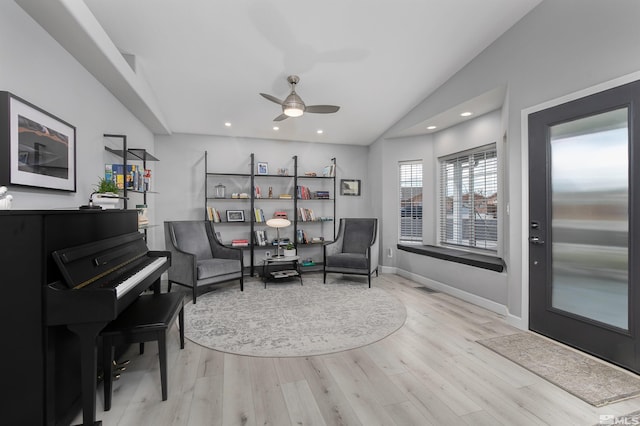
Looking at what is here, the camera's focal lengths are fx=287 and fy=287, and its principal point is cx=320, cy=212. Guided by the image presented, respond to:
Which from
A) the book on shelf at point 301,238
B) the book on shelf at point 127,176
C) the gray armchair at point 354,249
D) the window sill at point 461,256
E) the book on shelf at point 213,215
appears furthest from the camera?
the book on shelf at point 301,238

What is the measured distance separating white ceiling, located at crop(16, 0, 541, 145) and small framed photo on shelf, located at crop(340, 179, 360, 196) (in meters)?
1.78

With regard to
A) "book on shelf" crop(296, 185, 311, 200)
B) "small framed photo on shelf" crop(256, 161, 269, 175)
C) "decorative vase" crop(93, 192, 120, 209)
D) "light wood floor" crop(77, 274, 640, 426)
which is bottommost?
"light wood floor" crop(77, 274, 640, 426)

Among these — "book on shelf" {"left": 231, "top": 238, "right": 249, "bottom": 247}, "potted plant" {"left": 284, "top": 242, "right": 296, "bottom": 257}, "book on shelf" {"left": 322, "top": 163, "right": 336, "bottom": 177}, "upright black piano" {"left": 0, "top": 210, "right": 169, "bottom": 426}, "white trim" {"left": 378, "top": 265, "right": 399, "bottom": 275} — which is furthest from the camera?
"book on shelf" {"left": 322, "top": 163, "right": 336, "bottom": 177}

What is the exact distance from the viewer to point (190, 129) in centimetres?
495

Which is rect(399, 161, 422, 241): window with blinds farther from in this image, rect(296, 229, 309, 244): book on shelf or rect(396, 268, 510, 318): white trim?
rect(296, 229, 309, 244): book on shelf

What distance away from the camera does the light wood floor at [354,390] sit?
1.60 meters

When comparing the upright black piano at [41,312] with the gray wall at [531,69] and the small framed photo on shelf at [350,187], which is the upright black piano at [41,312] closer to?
the gray wall at [531,69]

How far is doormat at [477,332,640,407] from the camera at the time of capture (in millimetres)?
1789

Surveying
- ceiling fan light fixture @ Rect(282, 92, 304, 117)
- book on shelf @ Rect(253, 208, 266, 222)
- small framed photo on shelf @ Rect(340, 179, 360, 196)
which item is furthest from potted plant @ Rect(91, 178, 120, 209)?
small framed photo on shelf @ Rect(340, 179, 360, 196)

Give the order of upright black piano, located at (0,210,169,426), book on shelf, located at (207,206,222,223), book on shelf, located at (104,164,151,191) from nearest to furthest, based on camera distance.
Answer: upright black piano, located at (0,210,169,426) → book on shelf, located at (104,164,151,191) → book on shelf, located at (207,206,222,223)

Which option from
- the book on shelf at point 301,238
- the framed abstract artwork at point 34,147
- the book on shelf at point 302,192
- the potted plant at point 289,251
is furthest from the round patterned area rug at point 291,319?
the book on shelf at point 302,192

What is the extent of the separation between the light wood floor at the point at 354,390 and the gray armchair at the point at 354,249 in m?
1.85

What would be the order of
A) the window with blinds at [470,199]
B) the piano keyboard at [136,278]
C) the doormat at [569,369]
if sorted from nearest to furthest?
the piano keyboard at [136,278] → the doormat at [569,369] → the window with blinds at [470,199]

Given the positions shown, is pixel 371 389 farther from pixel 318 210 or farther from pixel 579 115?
pixel 318 210
